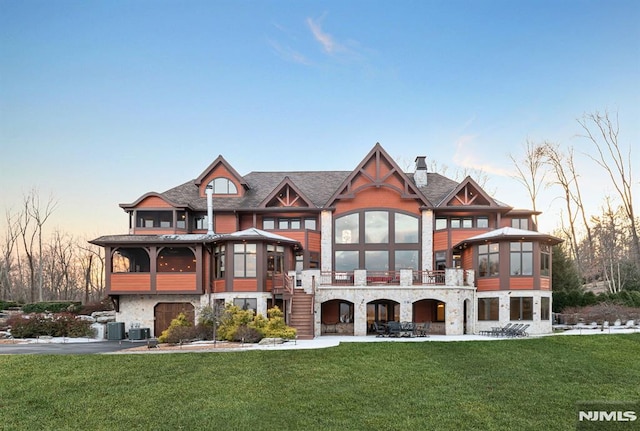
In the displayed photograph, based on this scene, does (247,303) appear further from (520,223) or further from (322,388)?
(520,223)

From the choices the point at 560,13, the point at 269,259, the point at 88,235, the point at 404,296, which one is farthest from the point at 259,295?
the point at 88,235

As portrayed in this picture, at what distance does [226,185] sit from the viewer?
96.9 feet

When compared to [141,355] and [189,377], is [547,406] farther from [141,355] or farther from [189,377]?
[141,355]

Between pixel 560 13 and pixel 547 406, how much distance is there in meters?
21.3

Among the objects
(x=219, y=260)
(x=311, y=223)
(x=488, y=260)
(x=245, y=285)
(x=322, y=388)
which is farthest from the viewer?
(x=311, y=223)

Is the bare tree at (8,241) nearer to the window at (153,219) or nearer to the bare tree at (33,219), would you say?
the bare tree at (33,219)

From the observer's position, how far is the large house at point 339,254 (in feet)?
78.9

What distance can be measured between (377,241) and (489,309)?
7.08 m

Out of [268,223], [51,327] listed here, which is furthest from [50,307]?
[268,223]

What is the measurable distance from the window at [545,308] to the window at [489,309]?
208 centimetres

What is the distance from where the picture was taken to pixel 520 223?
29219mm

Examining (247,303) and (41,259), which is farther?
(41,259)

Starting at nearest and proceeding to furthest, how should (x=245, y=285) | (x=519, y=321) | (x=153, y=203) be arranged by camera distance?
(x=519, y=321) < (x=245, y=285) < (x=153, y=203)

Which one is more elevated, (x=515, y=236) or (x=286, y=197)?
(x=286, y=197)
